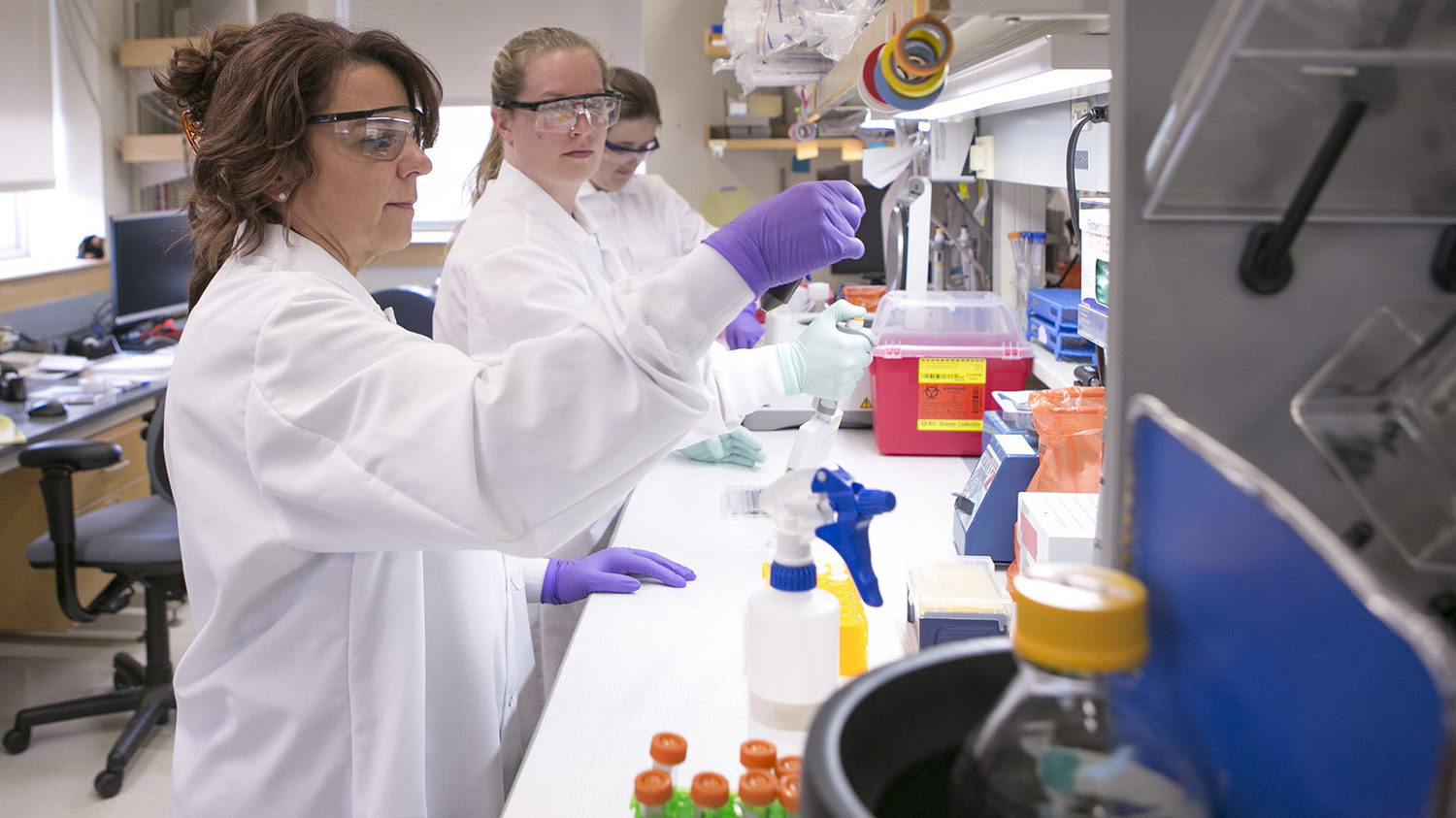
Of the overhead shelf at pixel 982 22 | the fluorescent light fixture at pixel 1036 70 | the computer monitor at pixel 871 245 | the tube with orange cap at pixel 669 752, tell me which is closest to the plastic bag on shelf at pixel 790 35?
the overhead shelf at pixel 982 22

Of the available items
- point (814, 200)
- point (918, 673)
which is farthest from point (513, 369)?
point (918, 673)

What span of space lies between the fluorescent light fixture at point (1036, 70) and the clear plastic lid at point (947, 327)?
571mm

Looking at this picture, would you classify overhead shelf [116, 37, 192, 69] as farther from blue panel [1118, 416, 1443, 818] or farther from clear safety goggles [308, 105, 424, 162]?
blue panel [1118, 416, 1443, 818]

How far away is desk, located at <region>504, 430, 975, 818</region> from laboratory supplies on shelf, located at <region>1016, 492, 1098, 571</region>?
20 centimetres

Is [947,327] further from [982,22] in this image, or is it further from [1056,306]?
[982,22]

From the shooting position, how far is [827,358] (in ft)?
6.35

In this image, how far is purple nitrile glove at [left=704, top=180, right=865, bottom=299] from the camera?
1.12m

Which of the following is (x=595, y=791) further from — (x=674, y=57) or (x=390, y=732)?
(x=674, y=57)

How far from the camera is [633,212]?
3918 millimetres

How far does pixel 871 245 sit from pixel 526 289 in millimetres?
3589

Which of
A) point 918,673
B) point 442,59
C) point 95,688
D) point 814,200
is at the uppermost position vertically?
point 442,59

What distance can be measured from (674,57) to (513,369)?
510cm

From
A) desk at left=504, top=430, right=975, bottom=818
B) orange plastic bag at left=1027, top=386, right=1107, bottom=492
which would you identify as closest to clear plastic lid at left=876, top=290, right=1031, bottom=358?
desk at left=504, top=430, right=975, bottom=818

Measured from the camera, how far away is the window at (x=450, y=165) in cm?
608
